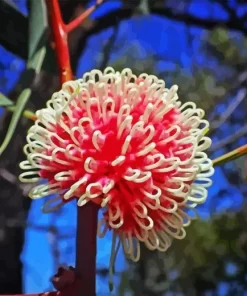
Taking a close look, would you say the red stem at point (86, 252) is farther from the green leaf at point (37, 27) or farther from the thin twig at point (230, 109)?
the thin twig at point (230, 109)

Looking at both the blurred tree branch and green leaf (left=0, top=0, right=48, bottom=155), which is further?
the blurred tree branch

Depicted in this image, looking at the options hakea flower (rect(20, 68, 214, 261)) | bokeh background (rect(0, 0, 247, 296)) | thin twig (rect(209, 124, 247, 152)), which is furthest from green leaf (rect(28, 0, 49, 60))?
thin twig (rect(209, 124, 247, 152))

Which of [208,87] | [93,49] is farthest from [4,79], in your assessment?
[208,87]

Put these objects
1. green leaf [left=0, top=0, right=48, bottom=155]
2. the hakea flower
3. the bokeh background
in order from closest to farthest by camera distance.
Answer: the hakea flower, green leaf [left=0, top=0, right=48, bottom=155], the bokeh background

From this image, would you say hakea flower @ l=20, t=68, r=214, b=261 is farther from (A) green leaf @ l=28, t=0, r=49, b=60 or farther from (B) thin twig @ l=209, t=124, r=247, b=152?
(B) thin twig @ l=209, t=124, r=247, b=152

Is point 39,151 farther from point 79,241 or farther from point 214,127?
point 214,127

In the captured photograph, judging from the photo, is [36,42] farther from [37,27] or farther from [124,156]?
[124,156]

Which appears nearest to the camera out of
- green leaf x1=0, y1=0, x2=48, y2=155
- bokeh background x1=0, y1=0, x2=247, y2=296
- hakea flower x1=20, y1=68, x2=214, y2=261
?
hakea flower x1=20, y1=68, x2=214, y2=261

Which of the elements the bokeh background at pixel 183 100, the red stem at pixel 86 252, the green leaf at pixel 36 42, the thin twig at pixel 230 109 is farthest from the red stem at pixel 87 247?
the thin twig at pixel 230 109

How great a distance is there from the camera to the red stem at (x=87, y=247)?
10.8 inches

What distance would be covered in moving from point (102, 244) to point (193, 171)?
0.33 meters

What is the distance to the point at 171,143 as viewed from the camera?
0.27 m

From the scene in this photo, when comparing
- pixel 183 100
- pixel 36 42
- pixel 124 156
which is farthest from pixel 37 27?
pixel 183 100

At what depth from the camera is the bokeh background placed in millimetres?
741
